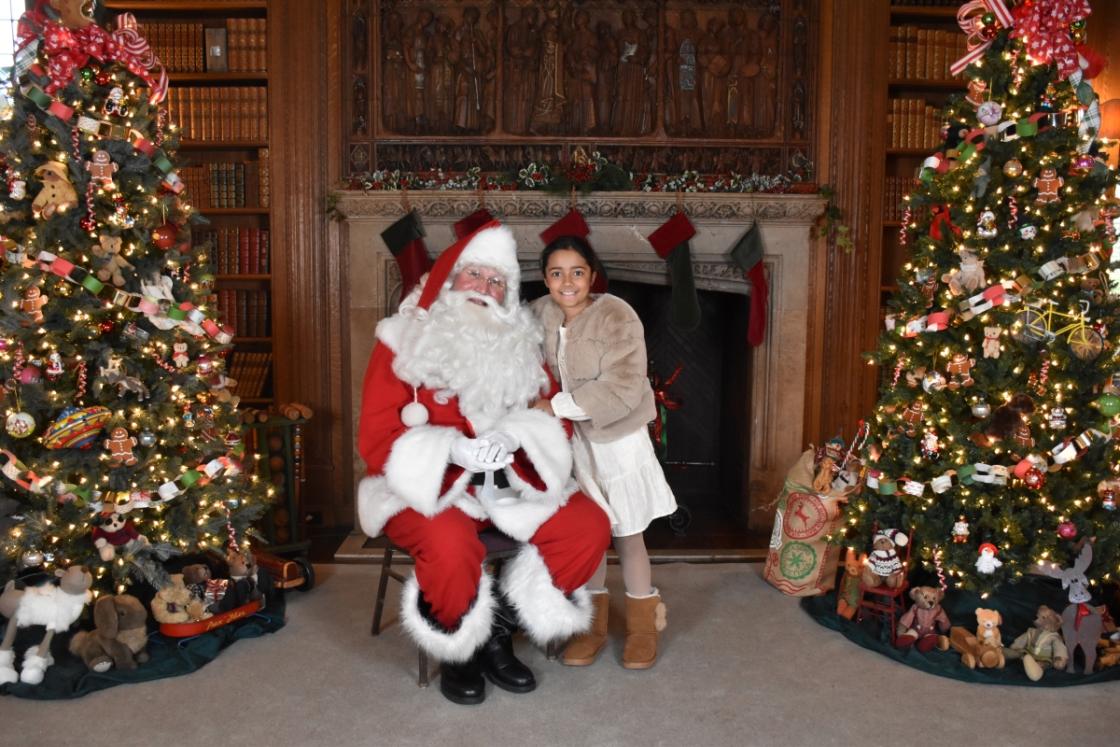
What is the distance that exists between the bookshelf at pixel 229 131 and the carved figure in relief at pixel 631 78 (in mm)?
1895

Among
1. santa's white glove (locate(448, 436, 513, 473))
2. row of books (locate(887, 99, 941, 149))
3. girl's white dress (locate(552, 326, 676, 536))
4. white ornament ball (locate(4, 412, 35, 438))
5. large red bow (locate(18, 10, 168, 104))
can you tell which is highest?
row of books (locate(887, 99, 941, 149))

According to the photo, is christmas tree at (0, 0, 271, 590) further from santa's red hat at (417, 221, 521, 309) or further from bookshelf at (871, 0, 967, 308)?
bookshelf at (871, 0, 967, 308)

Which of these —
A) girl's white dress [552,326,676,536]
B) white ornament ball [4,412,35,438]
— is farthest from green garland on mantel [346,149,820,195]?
white ornament ball [4,412,35,438]

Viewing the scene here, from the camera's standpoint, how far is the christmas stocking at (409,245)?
4.68 m

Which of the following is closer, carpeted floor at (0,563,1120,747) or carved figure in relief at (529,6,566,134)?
carpeted floor at (0,563,1120,747)

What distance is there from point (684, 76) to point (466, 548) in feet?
10.2

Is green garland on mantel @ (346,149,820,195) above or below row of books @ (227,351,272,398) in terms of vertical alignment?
above

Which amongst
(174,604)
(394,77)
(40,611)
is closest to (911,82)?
(394,77)

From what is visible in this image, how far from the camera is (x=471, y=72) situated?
192 inches

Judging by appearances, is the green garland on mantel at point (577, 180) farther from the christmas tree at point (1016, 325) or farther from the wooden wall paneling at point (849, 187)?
the christmas tree at point (1016, 325)

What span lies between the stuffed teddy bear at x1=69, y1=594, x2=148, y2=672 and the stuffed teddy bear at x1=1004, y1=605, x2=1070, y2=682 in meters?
3.01

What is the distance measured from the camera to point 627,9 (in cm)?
487

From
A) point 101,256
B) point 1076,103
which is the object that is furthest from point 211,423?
point 1076,103

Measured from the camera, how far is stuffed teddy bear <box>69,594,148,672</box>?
305cm
